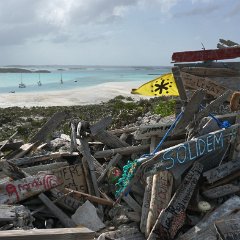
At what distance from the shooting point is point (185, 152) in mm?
6984

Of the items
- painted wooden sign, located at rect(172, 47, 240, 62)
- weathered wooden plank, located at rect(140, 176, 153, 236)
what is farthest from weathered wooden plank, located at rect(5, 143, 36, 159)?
painted wooden sign, located at rect(172, 47, 240, 62)

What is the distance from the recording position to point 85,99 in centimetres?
5400

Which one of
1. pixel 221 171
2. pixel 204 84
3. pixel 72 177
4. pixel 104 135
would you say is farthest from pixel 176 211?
pixel 204 84

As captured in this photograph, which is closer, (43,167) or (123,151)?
(43,167)

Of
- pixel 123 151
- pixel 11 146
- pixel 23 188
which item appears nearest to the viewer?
pixel 23 188

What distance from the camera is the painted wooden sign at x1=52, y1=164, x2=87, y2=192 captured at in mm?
8109

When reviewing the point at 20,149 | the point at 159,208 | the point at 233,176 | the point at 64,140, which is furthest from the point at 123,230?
the point at 64,140

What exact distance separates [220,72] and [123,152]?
4.60 metres

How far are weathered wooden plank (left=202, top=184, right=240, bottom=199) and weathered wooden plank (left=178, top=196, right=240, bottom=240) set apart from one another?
0.18 meters

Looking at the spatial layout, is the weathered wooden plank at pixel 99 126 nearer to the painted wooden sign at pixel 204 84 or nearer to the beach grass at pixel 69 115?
the painted wooden sign at pixel 204 84

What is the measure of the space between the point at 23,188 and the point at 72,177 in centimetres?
116

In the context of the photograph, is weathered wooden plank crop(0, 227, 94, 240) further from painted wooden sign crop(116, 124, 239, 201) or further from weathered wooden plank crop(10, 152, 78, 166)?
weathered wooden plank crop(10, 152, 78, 166)

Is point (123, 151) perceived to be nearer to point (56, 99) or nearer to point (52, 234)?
point (52, 234)

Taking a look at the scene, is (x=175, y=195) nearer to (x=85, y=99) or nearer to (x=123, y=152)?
(x=123, y=152)
